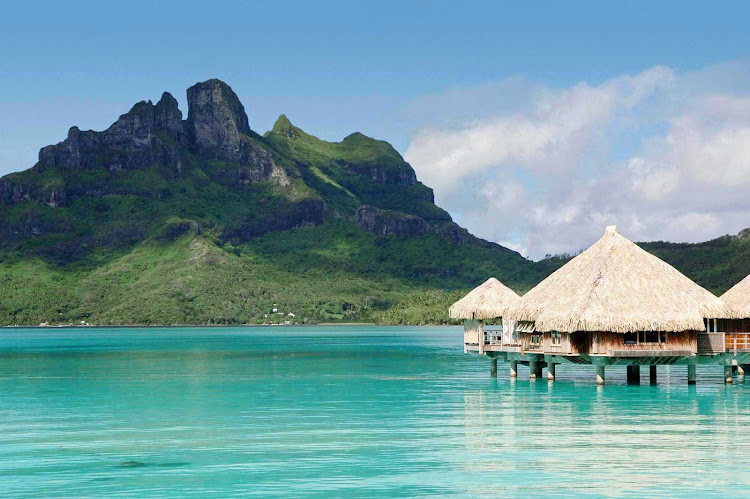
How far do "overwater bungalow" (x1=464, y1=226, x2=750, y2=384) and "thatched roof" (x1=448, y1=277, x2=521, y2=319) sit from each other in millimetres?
5070

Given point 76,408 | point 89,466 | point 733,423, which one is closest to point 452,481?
point 89,466

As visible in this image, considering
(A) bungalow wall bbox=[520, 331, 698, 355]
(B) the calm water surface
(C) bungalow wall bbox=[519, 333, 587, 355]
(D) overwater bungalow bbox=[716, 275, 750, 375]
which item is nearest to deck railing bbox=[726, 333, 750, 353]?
(D) overwater bungalow bbox=[716, 275, 750, 375]

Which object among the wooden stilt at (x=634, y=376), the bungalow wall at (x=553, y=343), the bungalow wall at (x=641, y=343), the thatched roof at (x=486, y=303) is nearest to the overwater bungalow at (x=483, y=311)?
the thatched roof at (x=486, y=303)

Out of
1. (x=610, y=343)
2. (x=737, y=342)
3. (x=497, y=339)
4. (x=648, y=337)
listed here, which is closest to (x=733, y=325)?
(x=737, y=342)

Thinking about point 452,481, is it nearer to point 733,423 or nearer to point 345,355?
point 733,423

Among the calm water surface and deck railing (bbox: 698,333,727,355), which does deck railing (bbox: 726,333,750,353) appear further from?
the calm water surface

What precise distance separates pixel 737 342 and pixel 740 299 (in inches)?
94.3

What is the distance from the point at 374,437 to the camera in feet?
88.8

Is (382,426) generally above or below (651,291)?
below

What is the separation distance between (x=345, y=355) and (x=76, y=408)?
42920 mm

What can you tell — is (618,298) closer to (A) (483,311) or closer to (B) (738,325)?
(B) (738,325)

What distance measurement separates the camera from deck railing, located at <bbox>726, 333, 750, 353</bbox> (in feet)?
132

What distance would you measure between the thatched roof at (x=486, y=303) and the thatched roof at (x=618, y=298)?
197 inches

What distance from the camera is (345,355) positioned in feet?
257
